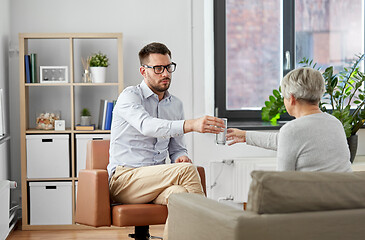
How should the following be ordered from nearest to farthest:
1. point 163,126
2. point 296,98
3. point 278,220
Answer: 1. point 278,220
2. point 296,98
3. point 163,126

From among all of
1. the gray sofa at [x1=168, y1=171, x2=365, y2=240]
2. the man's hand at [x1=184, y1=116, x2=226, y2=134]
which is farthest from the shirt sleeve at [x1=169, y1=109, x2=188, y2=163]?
the gray sofa at [x1=168, y1=171, x2=365, y2=240]

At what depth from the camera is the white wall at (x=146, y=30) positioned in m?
4.50

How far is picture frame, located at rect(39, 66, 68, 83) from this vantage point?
4.31 m

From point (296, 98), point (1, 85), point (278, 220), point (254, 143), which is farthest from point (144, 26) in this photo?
point (278, 220)

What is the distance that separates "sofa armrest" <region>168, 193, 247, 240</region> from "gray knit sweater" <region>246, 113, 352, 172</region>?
1.37ft

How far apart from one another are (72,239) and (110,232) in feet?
1.05

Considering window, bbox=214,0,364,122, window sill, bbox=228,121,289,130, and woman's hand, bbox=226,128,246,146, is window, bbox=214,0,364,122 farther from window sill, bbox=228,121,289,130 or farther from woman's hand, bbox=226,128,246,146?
woman's hand, bbox=226,128,246,146

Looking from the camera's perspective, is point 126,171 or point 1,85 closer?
point 126,171

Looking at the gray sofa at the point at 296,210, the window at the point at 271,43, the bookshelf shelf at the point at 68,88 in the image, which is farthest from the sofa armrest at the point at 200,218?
the window at the point at 271,43

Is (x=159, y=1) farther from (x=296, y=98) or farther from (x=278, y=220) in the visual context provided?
(x=278, y=220)

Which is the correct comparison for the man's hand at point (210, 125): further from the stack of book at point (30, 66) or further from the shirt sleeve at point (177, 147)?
the stack of book at point (30, 66)

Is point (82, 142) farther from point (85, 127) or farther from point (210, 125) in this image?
point (210, 125)

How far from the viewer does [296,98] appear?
7.82ft

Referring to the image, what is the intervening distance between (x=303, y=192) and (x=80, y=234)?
109 inches
